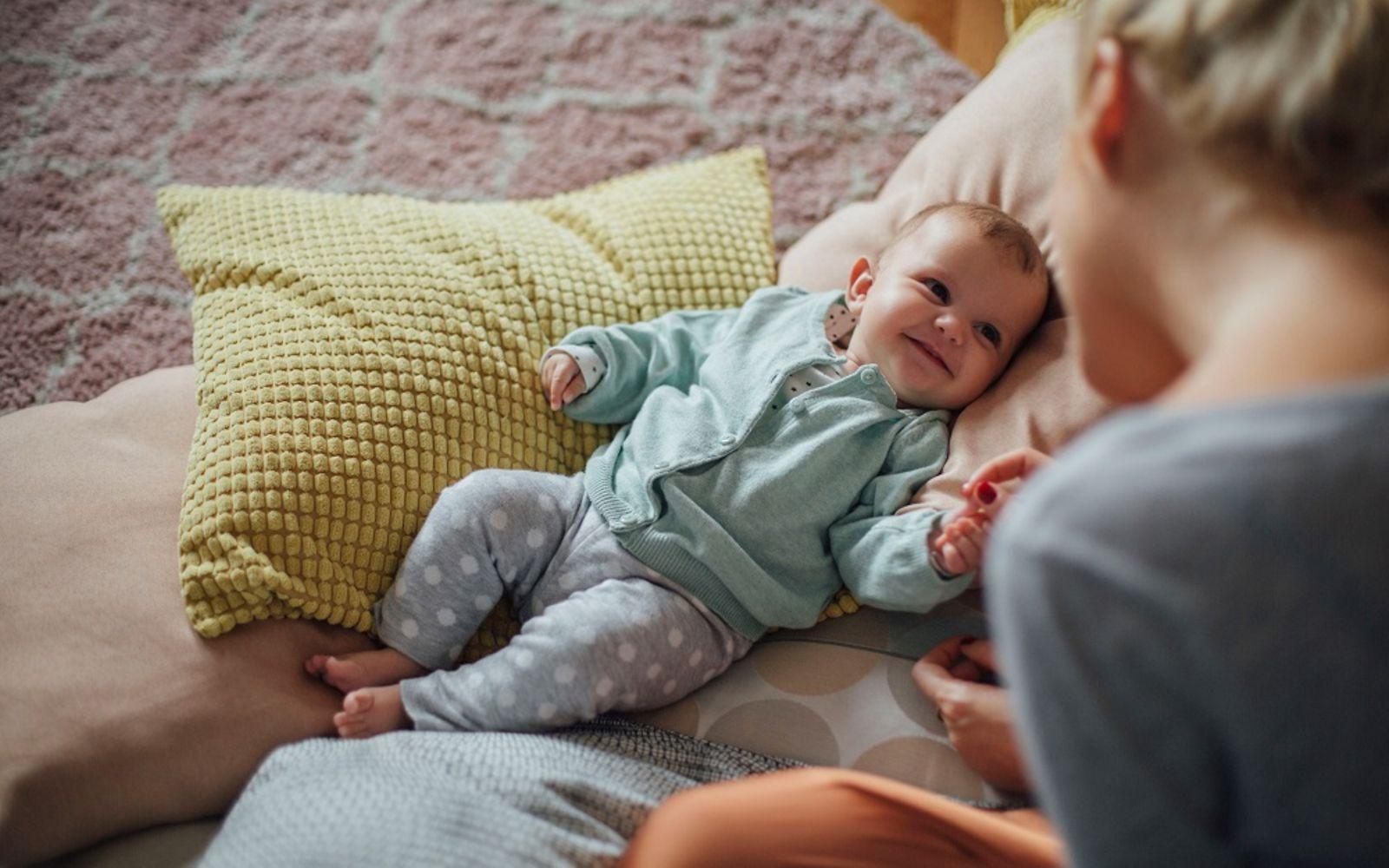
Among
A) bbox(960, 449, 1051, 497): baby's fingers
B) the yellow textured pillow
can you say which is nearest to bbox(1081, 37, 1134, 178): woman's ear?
bbox(960, 449, 1051, 497): baby's fingers

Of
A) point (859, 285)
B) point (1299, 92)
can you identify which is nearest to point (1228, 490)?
point (1299, 92)

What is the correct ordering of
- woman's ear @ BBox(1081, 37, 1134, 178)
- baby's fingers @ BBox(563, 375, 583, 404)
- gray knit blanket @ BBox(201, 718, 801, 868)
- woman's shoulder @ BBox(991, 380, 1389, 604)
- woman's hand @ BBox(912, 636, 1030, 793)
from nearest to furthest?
woman's shoulder @ BBox(991, 380, 1389, 604)
woman's ear @ BBox(1081, 37, 1134, 178)
gray knit blanket @ BBox(201, 718, 801, 868)
woman's hand @ BBox(912, 636, 1030, 793)
baby's fingers @ BBox(563, 375, 583, 404)

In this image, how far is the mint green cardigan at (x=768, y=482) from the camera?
1.05m

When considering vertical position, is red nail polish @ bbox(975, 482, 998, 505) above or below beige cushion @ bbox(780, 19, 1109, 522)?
below

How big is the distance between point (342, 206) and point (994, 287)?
739 millimetres

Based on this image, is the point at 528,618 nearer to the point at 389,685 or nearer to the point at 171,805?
the point at 389,685

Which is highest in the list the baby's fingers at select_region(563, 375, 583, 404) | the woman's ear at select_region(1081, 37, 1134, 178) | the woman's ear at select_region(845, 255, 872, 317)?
the woman's ear at select_region(1081, 37, 1134, 178)

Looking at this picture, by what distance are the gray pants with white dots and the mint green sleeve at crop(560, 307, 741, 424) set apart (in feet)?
0.34

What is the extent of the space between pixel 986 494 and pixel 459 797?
1.67 feet

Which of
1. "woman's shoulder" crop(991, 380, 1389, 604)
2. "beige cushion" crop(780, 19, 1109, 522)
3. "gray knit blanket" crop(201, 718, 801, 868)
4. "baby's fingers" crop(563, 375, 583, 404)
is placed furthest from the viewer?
"baby's fingers" crop(563, 375, 583, 404)

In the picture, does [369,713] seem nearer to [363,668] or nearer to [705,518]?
[363,668]

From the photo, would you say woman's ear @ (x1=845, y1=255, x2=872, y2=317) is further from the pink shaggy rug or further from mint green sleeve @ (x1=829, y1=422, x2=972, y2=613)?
the pink shaggy rug

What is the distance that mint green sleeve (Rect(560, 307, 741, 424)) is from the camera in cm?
116

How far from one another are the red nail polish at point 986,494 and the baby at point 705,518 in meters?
0.03
